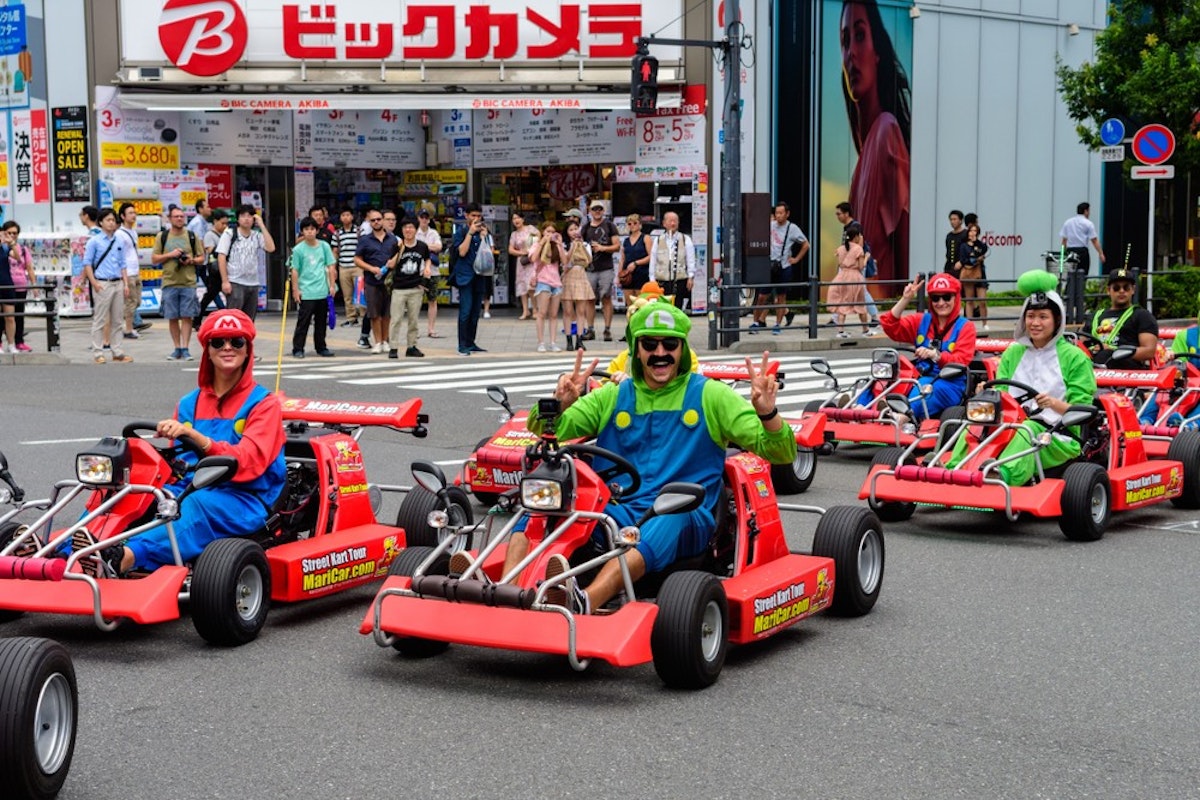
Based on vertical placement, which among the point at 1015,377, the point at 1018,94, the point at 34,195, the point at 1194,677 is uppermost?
the point at 1018,94

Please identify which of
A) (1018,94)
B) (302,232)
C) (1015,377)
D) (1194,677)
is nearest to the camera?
(1194,677)

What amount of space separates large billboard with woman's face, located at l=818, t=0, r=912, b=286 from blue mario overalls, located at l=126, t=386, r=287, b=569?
70.2ft

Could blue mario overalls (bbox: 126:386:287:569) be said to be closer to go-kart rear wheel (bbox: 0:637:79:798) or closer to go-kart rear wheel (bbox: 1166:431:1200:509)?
go-kart rear wheel (bbox: 0:637:79:798)

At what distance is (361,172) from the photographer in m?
27.6

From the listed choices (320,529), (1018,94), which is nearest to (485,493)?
(320,529)

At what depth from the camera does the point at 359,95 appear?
82.5 feet

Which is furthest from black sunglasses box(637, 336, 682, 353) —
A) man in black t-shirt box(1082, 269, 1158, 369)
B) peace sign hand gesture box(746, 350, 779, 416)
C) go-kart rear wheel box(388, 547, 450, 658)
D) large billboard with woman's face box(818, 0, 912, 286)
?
large billboard with woman's face box(818, 0, 912, 286)

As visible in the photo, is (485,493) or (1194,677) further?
(485,493)

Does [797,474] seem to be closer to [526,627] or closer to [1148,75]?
[526,627]

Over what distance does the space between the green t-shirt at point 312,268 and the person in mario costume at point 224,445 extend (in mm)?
12156

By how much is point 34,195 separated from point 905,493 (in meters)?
19.9

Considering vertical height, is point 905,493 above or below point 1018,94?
below

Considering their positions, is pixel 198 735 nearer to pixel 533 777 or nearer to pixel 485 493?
pixel 533 777

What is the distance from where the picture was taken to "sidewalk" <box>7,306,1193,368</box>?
20.3 metres
